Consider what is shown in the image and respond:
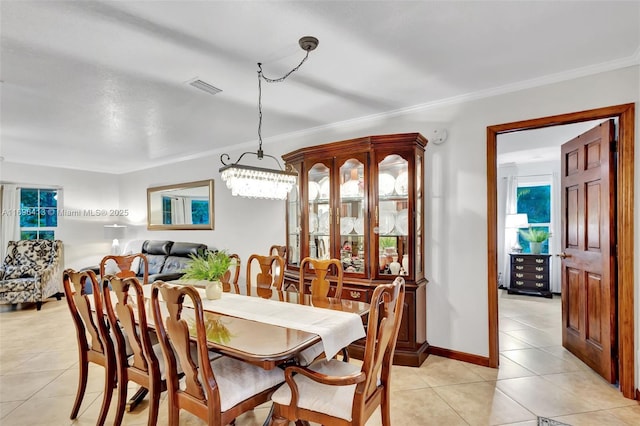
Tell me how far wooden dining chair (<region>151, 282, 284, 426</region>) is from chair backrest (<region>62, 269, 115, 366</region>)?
2.19 feet

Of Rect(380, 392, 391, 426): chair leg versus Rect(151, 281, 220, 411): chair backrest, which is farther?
Rect(380, 392, 391, 426): chair leg

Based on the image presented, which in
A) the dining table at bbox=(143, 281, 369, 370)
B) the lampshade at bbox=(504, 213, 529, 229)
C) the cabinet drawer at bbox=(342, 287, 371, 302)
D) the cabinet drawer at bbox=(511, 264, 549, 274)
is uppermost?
the lampshade at bbox=(504, 213, 529, 229)

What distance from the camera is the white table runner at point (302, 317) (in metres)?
1.74

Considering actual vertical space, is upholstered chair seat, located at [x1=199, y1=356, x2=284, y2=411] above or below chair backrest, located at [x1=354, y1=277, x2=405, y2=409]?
below

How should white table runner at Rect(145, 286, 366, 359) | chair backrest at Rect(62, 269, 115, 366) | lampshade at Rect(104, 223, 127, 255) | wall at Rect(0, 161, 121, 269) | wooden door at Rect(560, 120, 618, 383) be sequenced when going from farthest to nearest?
lampshade at Rect(104, 223, 127, 255) → wall at Rect(0, 161, 121, 269) → wooden door at Rect(560, 120, 618, 383) → chair backrest at Rect(62, 269, 115, 366) → white table runner at Rect(145, 286, 366, 359)

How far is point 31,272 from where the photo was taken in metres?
5.29

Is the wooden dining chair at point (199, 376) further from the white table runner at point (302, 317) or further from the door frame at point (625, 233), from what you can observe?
the door frame at point (625, 233)

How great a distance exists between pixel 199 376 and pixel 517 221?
6324 millimetres

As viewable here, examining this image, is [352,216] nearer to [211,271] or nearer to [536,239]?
[211,271]

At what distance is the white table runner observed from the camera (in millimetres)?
1744

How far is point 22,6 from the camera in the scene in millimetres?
1736

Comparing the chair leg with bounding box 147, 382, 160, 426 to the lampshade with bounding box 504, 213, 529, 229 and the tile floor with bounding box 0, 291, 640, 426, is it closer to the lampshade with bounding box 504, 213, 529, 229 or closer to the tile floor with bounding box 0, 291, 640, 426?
the tile floor with bounding box 0, 291, 640, 426

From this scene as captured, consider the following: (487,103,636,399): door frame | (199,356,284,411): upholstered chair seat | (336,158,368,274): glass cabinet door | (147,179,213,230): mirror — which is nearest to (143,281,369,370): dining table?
(199,356,284,411): upholstered chair seat

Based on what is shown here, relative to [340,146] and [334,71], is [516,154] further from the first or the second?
[334,71]
